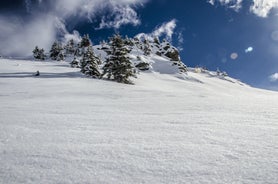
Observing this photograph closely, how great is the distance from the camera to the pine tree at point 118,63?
97.9ft

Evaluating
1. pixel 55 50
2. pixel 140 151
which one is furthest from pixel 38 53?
pixel 140 151

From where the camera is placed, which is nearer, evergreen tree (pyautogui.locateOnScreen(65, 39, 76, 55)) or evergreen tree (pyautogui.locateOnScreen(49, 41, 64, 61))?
evergreen tree (pyautogui.locateOnScreen(49, 41, 64, 61))

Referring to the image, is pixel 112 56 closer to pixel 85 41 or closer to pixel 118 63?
pixel 118 63

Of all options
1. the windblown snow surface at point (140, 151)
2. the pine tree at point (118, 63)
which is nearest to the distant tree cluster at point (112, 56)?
the pine tree at point (118, 63)

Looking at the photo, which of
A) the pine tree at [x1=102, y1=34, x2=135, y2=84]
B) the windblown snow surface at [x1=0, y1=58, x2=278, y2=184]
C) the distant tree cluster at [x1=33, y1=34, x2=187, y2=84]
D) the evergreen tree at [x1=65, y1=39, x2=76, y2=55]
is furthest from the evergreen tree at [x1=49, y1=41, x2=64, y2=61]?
the windblown snow surface at [x1=0, y1=58, x2=278, y2=184]

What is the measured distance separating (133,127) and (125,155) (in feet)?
4.71

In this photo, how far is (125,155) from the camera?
9.35ft

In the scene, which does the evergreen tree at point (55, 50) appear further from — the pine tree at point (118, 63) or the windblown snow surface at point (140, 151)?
the windblown snow surface at point (140, 151)

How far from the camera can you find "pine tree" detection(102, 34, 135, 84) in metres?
29.8

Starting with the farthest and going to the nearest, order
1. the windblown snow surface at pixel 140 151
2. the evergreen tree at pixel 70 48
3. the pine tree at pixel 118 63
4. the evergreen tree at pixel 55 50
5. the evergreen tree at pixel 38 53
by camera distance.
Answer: the evergreen tree at pixel 70 48, the evergreen tree at pixel 38 53, the evergreen tree at pixel 55 50, the pine tree at pixel 118 63, the windblown snow surface at pixel 140 151

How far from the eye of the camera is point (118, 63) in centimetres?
2997

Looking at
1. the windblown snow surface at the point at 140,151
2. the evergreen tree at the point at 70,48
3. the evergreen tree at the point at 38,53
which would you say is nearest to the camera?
the windblown snow surface at the point at 140,151

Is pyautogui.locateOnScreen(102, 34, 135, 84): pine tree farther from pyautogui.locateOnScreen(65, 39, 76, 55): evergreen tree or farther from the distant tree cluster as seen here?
pyautogui.locateOnScreen(65, 39, 76, 55): evergreen tree

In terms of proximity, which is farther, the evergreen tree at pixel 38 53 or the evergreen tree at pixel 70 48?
the evergreen tree at pixel 70 48
